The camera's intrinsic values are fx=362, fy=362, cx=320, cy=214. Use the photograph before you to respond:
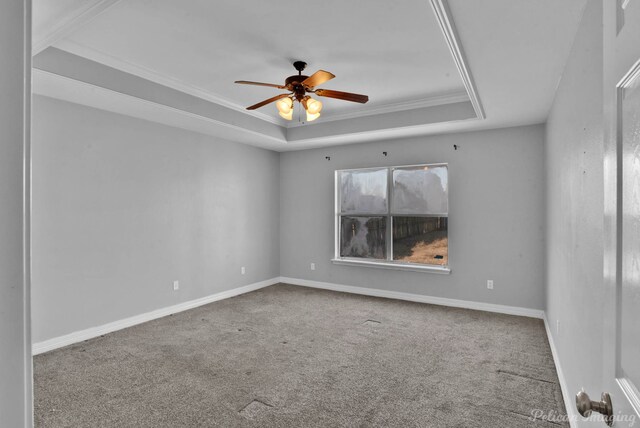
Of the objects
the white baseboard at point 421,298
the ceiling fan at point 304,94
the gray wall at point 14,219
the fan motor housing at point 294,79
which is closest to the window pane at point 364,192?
the white baseboard at point 421,298

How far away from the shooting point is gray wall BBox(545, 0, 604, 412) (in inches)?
63.4

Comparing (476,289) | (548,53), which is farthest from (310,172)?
(548,53)

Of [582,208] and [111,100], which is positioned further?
[111,100]

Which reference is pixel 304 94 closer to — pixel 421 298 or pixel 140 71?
pixel 140 71

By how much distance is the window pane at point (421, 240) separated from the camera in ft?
16.7

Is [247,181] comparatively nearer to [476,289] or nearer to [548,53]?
[476,289]

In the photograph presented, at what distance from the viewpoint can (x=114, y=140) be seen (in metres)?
3.97

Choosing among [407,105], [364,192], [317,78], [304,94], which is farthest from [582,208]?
[364,192]

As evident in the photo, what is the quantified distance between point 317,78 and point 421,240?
122 inches

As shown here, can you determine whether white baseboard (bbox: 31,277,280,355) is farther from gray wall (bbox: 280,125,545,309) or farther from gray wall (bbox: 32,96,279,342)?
gray wall (bbox: 280,125,545,309)

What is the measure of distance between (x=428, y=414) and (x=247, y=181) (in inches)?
169

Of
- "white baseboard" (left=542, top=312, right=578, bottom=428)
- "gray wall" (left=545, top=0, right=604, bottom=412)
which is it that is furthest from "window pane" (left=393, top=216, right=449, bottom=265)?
"gray wall" (left=545, top=0, right=604, bottom=412)

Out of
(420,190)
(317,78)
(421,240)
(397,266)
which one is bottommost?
(397,266)

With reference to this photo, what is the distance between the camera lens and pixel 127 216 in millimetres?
4109
